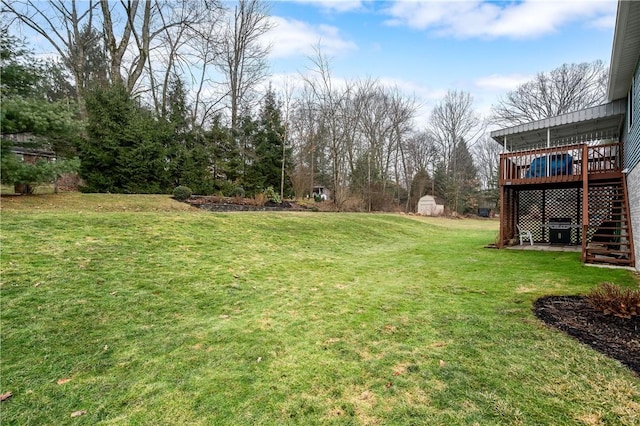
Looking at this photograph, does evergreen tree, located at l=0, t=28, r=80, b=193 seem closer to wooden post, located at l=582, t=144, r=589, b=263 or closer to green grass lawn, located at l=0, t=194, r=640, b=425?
green grass lawn, located at l=0, t=194, r=640, b=425

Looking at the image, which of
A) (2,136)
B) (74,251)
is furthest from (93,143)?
(74,251)

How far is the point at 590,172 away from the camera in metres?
8.62

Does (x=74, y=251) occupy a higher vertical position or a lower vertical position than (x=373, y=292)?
higher

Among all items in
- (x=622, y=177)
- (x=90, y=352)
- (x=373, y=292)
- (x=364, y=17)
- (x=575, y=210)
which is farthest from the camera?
(x=364, y=17)

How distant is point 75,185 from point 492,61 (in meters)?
18.1

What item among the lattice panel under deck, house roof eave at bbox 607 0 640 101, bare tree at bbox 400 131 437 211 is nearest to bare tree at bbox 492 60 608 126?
bare tree at bbox 400 131 437 211

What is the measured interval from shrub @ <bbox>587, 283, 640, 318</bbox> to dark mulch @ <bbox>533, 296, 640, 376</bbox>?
7cm

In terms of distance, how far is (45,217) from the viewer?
645 cm

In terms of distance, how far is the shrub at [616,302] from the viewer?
11.3 ft

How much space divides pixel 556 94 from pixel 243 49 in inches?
983

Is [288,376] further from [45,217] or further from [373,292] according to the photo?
[45,217]

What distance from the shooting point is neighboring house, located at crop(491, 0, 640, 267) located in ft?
20.1

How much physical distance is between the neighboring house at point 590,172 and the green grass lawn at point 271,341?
1906 mm

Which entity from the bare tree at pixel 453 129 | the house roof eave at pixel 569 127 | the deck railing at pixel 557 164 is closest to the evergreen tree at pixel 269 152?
the house roof eave at pixel 569 127
